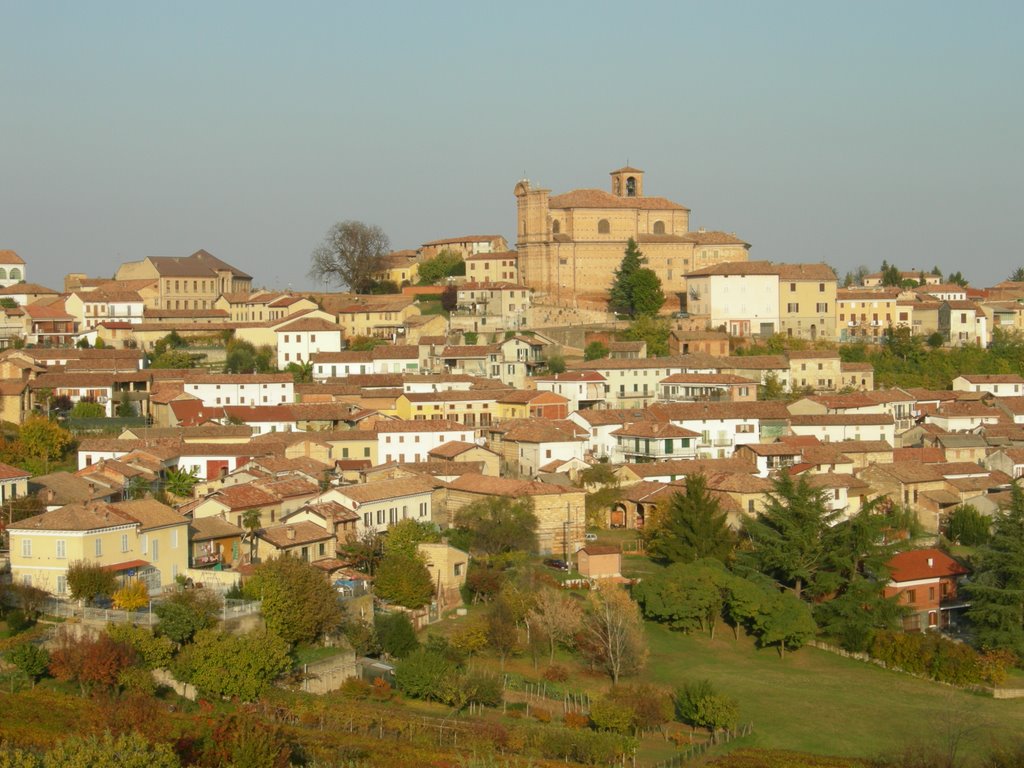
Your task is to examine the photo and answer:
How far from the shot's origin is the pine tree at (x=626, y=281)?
5328 centimetres

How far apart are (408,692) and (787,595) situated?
897cm

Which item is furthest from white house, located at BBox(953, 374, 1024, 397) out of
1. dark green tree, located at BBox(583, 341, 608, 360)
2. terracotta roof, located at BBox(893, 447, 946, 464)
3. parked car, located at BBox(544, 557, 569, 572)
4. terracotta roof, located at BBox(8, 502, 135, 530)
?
terracotta roof, located at BBox(8, 502, 135, 530)

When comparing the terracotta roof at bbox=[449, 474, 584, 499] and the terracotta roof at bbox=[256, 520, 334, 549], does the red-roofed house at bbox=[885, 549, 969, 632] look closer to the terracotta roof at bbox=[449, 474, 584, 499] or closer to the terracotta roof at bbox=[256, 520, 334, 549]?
the terracotta roof at bbox=[449, 474, 584, 499]

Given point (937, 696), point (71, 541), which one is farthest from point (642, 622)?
point (71, 541)

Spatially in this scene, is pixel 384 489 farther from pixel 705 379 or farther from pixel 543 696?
pixel 705 379

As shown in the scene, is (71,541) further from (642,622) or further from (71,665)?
(642,622)

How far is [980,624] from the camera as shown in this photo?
91.1 feet

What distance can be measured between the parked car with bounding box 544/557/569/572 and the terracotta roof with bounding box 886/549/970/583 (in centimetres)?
659

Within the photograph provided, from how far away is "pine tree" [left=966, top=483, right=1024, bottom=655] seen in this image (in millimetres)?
27250

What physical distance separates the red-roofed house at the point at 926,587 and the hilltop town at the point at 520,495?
0.08 metres

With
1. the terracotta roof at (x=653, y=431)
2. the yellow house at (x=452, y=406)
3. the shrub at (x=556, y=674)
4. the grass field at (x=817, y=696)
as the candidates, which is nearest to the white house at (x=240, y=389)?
the yellow house at (x=452, y=406)

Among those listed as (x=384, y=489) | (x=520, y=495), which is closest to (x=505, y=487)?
(x=520, y=495)

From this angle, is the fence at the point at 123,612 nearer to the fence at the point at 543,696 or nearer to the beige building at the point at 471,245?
the fence at the point at 543,696

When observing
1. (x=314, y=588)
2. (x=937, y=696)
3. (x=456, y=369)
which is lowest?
(x=937, y=696)
